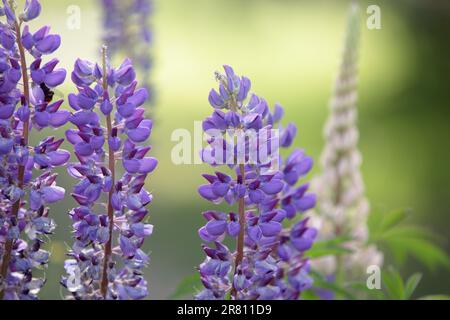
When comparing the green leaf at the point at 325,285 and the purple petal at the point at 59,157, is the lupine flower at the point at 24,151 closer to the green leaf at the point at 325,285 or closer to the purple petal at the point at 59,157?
the purple petal at the point at 59,157

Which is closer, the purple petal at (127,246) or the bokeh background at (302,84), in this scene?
the purple petal at (127,246)

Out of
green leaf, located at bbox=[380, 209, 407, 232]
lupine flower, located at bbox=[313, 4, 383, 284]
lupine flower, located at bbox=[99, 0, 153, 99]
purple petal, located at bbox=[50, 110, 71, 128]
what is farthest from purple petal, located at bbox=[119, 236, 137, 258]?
lupine flower, located at bbox=[99, 0, 153, 99]

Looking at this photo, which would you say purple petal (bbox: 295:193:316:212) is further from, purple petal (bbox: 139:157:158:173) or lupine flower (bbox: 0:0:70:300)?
lupine flower (bbox: 0:0:70:300)

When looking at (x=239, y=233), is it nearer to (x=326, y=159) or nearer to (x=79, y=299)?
(x=79, y=299)

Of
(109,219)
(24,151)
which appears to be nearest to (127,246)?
(109,219)

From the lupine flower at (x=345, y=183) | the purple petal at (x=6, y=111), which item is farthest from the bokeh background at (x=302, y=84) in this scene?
the purple petal at (x=6, y=111)

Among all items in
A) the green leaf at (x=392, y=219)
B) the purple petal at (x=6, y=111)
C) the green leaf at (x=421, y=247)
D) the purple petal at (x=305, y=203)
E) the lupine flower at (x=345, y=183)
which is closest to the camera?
the purple petal at (x=6, y=111)

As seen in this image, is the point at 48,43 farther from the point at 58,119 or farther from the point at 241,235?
the point at 241,235

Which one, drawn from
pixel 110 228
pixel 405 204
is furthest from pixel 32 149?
pixel 405 204
